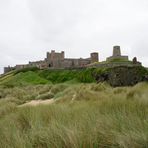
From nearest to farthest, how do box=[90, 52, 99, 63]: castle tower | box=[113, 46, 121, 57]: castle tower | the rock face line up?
the rock face → box=[113, 46, 121, 57]: castle tower → box=[90, 52, 99, 63]: castle tower

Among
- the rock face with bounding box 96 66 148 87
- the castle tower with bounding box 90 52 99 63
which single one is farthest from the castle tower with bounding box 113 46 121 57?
the rock face with bounding box 96 66 148 87

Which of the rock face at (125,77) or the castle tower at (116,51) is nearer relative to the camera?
the rock face at (125,77)

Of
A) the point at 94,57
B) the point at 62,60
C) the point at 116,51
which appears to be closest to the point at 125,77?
the point at 116,51

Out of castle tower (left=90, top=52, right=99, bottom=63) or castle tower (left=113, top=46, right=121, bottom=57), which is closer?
castle tower (left=113, top=46, right=121, bottom=57)

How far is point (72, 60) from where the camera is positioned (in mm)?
109688

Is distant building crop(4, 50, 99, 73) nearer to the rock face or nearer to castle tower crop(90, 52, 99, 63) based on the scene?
castle tower crop(90, 52, 99, 63)

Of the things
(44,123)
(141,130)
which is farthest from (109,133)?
(44,123)

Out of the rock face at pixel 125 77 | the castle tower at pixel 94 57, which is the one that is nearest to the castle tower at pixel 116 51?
the castle tower at pixel 94 57

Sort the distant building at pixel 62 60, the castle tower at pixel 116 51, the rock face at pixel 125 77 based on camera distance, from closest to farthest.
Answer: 1. the rock face at pixel 125 77
2. the castle tower at pixel 116 51
3. the distant building at pixel 62 60

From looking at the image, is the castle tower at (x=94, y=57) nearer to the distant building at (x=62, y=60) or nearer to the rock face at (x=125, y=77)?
the distant building at (x=62, y=60)

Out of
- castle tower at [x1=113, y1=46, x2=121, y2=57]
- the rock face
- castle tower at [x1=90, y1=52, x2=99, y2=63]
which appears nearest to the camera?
the rock face

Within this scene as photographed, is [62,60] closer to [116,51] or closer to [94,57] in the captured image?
[94,57]

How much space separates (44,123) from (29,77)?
199 feet

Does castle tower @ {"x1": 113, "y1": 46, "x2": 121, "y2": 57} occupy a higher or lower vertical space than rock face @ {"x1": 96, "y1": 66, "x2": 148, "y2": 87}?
higher
